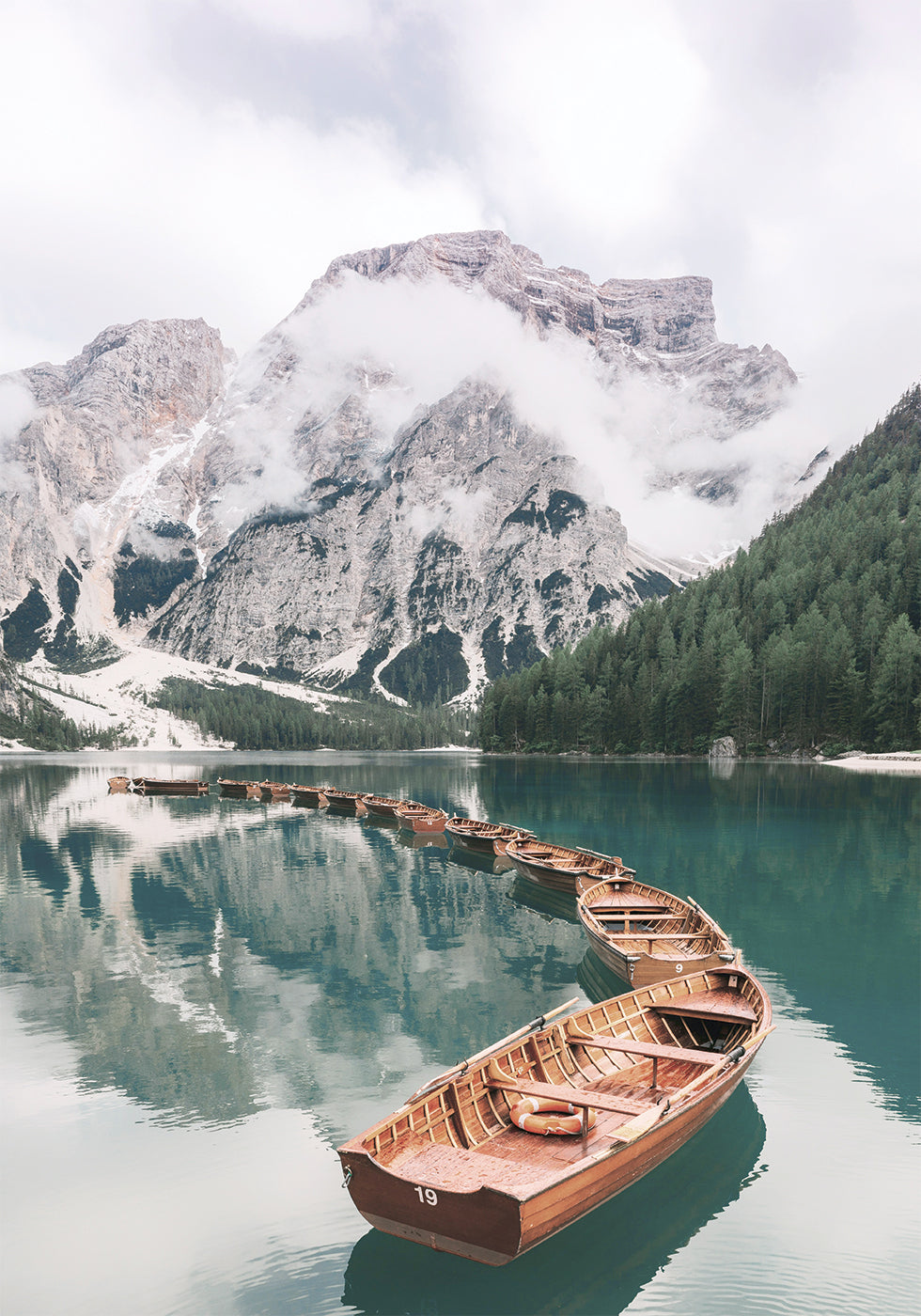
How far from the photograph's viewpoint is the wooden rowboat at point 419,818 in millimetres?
69750

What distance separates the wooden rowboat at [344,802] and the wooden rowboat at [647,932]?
54913 mm

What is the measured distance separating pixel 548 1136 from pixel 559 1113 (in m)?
0.59

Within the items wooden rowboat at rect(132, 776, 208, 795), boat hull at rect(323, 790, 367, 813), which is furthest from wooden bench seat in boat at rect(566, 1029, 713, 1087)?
wooden rowboat at rect(132, 776, 208, 795)

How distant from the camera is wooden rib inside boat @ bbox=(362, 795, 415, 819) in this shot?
7975cm

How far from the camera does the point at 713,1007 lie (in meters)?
19.9

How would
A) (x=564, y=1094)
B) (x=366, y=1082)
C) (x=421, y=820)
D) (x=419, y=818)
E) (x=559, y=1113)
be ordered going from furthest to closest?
(x=419, y=818) < (x=421, y=820) < (x=366, y=1082) < (x=559, y=1113) < (x=564, y=1094)

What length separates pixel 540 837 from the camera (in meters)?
63.9

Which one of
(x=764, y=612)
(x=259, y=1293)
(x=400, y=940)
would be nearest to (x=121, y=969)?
(x=400, y=940)

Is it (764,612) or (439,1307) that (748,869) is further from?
(764,612)

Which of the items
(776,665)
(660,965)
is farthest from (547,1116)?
(776,665)

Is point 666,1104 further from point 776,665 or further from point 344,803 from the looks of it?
point 776,665

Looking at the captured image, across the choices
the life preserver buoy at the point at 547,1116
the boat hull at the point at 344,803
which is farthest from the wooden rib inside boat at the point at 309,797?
the life preserver buoy at the point at 547,1116

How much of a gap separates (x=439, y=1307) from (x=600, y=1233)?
3.43 meters

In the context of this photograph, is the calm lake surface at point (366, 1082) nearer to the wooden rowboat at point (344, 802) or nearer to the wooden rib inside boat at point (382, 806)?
the wooden rib inside boat at point (382, 806)
